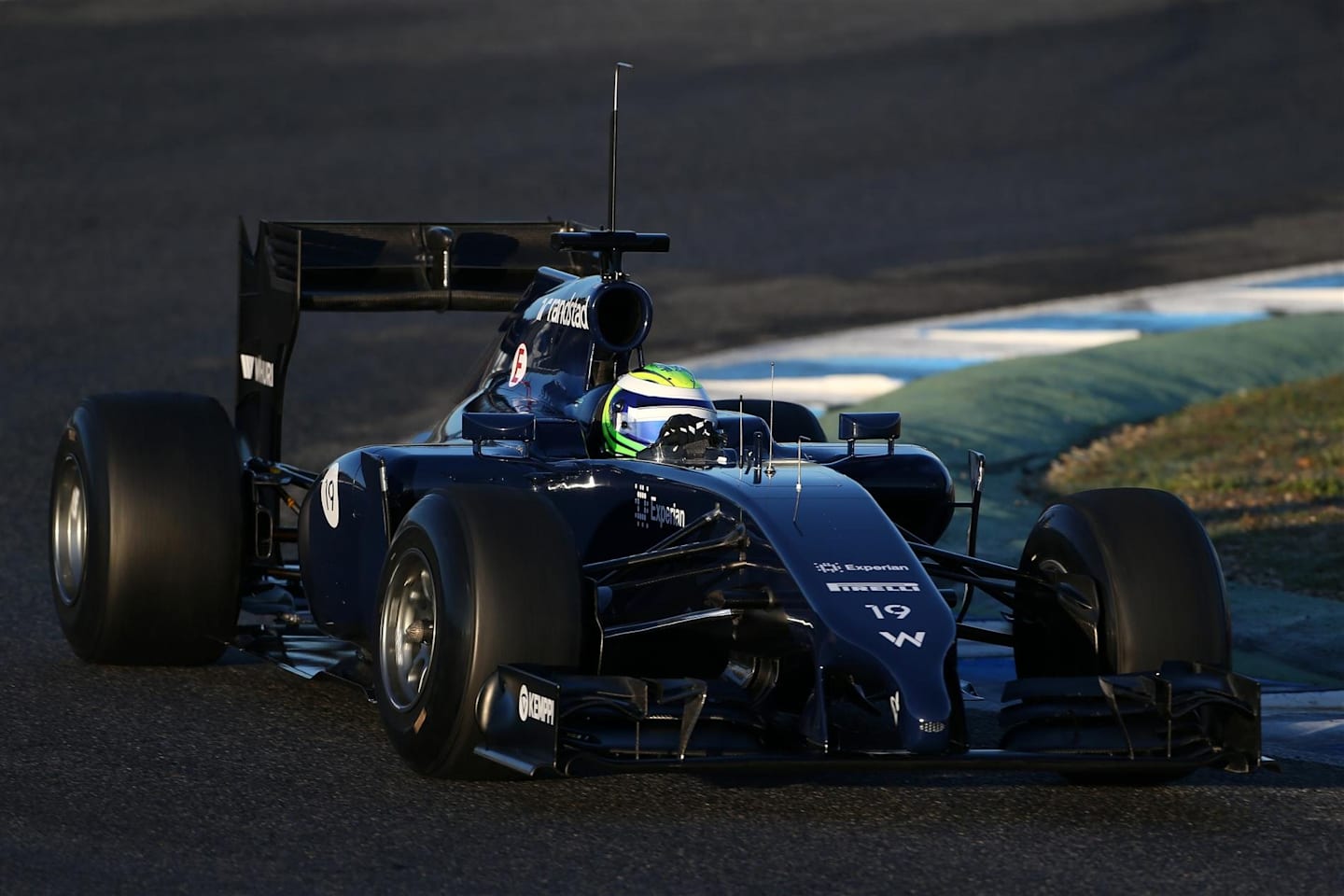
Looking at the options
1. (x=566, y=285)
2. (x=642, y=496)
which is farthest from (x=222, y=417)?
(x=642, y=496)

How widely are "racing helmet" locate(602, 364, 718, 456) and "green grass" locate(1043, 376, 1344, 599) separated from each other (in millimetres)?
3059

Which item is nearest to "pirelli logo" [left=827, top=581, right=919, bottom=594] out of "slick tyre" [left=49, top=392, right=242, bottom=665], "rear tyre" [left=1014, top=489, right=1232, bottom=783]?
"rear tyre" [left=1014, top=489, right=1232, bottom=783]

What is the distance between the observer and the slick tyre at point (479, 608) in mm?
6215

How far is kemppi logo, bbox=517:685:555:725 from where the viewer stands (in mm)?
5902

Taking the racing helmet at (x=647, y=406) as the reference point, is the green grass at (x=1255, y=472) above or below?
below

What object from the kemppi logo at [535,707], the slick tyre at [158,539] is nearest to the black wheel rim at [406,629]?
the kemppi logo at [535,707]

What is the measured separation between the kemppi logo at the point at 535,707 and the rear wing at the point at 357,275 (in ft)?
11.5

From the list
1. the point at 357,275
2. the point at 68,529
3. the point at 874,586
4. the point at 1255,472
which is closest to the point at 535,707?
the point at 874,586

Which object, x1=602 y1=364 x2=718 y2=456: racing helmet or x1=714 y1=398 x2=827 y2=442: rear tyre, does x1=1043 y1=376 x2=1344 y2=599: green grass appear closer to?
x1=714 y1=398 x2=827 y2=442: rear tyre

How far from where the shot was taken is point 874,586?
20.6 ft

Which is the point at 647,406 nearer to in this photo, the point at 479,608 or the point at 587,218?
the point at 479,608

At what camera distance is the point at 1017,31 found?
2877 cm

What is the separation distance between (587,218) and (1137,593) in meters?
12.6

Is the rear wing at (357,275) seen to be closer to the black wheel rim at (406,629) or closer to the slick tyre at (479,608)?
the black wheel rim at (406,629)
